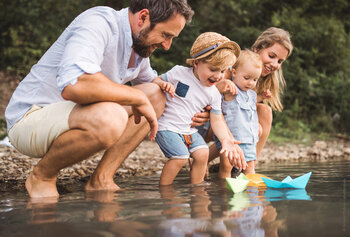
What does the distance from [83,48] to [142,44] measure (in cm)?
59

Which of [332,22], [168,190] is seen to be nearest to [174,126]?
[168,190]

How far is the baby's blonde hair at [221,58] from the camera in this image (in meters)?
3.39

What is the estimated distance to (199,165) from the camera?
11.3 ft

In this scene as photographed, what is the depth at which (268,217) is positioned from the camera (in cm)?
184

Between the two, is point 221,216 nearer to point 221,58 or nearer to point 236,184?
point 236,184

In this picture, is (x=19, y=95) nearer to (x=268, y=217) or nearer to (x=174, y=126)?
(x=174, y=126)

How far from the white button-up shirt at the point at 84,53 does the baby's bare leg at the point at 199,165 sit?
88cm

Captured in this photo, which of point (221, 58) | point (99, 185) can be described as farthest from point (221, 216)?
point (221, 58)

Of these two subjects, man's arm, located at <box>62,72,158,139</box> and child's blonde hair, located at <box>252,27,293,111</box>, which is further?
child's blonde hair, located at <box>252,27,293,111</box>

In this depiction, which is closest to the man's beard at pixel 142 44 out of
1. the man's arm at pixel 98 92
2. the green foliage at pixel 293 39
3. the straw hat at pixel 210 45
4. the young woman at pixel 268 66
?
the man's arm at pixel 98 92

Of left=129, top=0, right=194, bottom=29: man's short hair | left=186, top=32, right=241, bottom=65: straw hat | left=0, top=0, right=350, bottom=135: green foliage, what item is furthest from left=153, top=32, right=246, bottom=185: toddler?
left=0, top=0, right=350, bottom=135: green foliage

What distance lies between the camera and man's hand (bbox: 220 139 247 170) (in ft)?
10.0

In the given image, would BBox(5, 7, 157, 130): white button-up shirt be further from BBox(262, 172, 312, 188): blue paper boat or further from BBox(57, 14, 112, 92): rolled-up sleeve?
BBox(262, 172, 312, 188): blue paper boat

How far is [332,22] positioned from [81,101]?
9.29 metres
